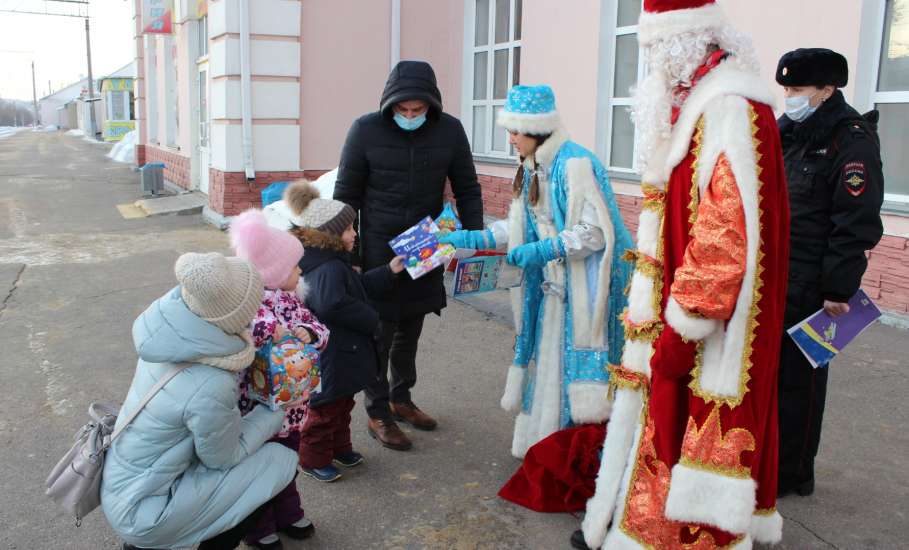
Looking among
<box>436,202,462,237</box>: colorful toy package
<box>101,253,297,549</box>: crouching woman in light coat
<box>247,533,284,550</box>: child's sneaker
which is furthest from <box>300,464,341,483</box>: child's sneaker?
<box>436,202,462,237</box>: colorful toy package

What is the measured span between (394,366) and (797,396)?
200 cm

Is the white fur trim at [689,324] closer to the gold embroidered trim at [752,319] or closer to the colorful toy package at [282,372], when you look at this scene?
the gold embroidered trim at [752,319]

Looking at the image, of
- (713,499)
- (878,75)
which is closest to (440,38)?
(878,75)

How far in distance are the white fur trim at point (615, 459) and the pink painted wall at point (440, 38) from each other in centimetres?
871

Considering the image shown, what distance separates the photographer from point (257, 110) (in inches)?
412

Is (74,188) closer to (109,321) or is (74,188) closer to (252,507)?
(109,321)

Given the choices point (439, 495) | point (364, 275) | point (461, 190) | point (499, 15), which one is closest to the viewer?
point (439, 495)

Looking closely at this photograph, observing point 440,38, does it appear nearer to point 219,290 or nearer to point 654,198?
point 654,198

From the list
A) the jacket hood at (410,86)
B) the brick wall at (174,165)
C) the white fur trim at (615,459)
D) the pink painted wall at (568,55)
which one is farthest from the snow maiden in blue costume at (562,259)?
the brick wall at (174,165)

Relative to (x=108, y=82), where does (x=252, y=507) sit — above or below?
below

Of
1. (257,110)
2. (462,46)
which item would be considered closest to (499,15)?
(462,46)

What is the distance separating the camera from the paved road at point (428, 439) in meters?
3.14

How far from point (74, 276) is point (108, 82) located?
42216 mm

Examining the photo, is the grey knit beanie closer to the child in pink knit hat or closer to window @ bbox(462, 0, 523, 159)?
the child in pink knit hat
